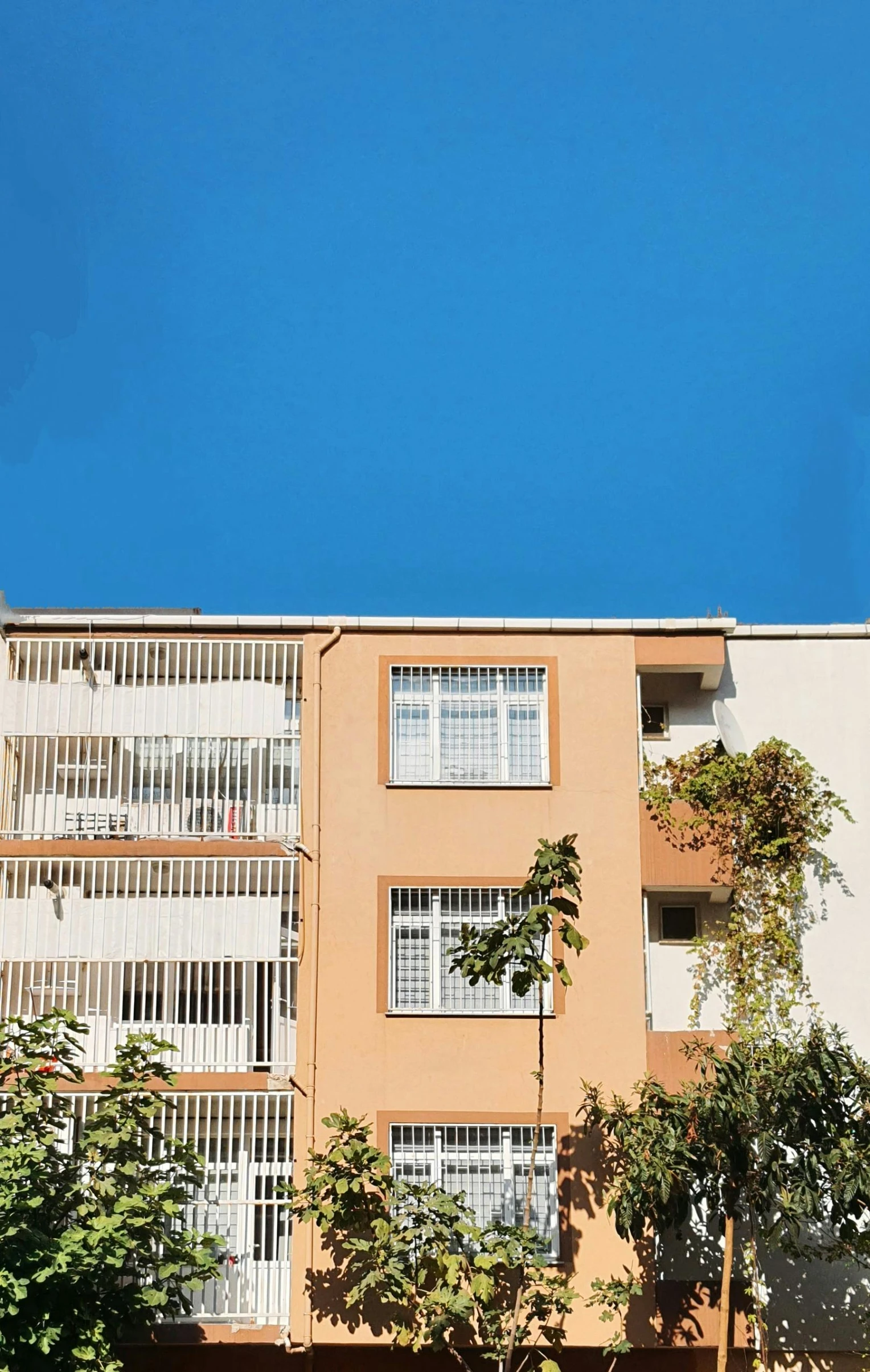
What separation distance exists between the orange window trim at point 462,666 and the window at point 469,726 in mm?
68

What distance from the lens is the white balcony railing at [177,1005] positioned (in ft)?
Answer: 67.6

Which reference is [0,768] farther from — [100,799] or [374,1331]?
[374,1331]

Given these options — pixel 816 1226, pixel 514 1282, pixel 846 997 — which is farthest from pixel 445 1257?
pixel 846 997

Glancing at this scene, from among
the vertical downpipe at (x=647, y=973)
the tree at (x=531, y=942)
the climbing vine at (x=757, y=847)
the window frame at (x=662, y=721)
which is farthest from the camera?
the window frame at (x=662, y=721)

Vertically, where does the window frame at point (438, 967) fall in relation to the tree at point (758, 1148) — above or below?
above

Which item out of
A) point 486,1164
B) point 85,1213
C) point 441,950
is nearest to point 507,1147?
point 486,1164

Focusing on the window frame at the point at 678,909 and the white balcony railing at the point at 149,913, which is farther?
the window frame at the point at 678,909

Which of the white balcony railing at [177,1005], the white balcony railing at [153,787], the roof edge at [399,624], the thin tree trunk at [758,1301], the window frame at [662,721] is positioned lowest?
the thin tree trunk at [758,1301]

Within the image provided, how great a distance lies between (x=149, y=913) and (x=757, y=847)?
814 cm

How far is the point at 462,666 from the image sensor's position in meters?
21.9

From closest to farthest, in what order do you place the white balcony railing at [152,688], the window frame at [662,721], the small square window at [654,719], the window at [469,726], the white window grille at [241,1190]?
the white window grille at [241,1190]
the window at [469,726]
the white balcony railing at [152,688]
the window frame at [662,721]
the small square window at [654,719]

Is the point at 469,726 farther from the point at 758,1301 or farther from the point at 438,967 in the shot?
the point at 758,1301

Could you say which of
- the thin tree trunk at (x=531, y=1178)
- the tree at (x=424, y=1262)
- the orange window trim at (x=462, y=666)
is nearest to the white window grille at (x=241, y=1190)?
the tree at (x=424, y=1262)

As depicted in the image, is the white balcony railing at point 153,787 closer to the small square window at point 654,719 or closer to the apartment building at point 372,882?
the apartment building at point 372,882
